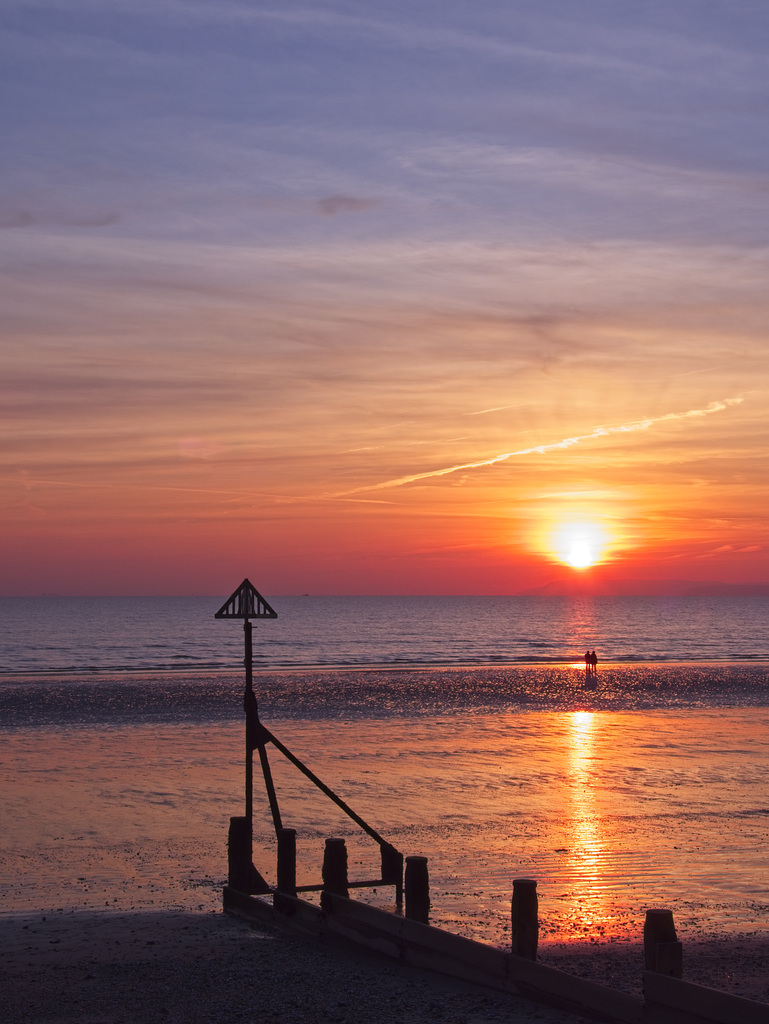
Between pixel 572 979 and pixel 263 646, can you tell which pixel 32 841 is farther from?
pixel 263 646

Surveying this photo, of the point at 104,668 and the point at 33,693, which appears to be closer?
the point at 33,693

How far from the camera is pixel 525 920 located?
9.00 metres

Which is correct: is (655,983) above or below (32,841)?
above

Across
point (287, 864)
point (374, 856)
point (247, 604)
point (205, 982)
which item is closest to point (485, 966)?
point (205, 982)

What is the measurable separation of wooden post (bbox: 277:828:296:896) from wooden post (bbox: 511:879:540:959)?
360 cm

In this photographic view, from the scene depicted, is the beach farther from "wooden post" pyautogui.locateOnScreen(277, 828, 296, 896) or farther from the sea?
"wooden post" pyautogui.locateOnScreen(277, 828, 296, 896)

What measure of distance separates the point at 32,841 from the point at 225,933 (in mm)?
6314

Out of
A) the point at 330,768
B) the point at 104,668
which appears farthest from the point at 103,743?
the point at 104,668

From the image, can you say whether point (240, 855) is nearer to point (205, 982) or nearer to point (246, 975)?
point (246, 975)

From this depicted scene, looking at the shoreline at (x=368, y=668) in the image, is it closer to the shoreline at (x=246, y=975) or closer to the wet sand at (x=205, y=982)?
the wet sand at (x=205, y=982)

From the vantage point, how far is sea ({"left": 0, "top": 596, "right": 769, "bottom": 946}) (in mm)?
13461

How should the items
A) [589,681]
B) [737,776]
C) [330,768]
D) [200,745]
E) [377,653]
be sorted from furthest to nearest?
[377,653] < [589,681] < [200,745] < [330,768] < [737,776]

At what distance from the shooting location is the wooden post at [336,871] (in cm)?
1128

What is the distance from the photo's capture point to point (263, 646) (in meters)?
100
